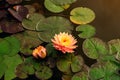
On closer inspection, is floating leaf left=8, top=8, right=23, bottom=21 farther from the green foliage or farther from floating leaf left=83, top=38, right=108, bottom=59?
floating leaf left=83, top=38, right=108, bottom=59

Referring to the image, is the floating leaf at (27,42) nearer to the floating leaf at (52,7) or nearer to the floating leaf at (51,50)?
the floating leaf at (51,50)

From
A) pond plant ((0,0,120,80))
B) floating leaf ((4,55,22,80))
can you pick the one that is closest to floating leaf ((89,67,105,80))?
pond plant ((0,0,120,80))

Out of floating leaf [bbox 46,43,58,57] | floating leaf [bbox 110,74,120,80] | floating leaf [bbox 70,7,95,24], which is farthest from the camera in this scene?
floating leaf [bbox 70,7,95,24]

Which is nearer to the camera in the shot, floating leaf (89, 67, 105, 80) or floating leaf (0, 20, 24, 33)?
floating leaf (89, 67, 105, 80)

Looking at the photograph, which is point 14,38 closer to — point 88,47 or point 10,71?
point 10,71

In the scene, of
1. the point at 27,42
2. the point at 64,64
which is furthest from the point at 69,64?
the point at 27,42

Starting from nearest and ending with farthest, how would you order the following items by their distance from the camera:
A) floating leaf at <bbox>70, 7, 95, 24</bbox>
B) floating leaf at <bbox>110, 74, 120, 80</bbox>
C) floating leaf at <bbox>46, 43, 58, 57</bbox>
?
floating leaf at <bbox>110, 74, 120, 80</bbox> < floating leaf at <bbox>46, 43, 58, 57</bbox> < floating leaf at <bbox>70, 7, 95, 24</bbox>

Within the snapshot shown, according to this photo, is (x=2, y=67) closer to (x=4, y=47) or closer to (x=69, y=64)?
(x=4, y=47)
